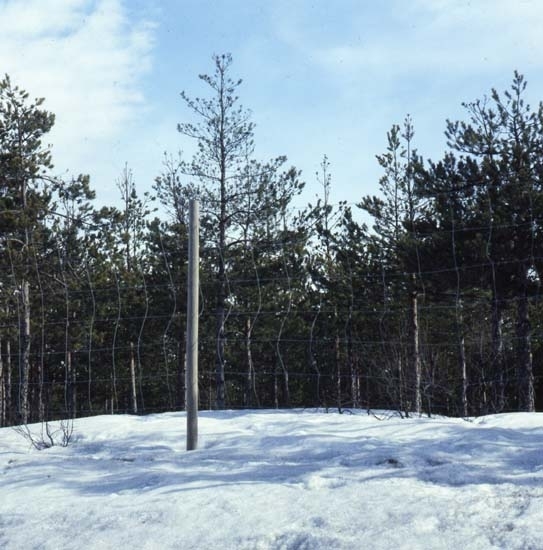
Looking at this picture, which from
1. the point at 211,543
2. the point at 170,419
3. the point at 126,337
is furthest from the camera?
the point at 126,337

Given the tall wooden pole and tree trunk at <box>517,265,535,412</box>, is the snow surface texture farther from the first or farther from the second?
tree trunk at <box>517,265,535,412</box>

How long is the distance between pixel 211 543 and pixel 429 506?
3.66ft

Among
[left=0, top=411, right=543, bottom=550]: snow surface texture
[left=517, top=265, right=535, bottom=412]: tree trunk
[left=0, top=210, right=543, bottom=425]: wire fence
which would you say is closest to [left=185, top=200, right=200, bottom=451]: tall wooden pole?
[left=0, top=411, right=543, bottom=550]: snow surface texture

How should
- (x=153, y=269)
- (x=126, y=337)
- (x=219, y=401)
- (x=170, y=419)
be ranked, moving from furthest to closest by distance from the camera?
(x=126, y=337) < (x=153, y=269) < (x=219, y=401) < (x=170, y=419)

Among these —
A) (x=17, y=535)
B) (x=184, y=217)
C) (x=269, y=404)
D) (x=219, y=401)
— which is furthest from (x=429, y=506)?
(x=269, y=404)

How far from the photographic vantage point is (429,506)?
3590 mm

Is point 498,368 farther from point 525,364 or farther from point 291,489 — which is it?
point 291,489

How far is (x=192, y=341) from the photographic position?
563 cm

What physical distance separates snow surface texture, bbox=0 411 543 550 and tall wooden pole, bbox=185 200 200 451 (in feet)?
0.76

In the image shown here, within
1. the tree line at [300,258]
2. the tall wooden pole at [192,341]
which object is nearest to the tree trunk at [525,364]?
the tree line at [300,258]

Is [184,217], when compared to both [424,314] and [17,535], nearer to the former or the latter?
[424,314]

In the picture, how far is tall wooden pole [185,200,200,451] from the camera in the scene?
5.56 meters

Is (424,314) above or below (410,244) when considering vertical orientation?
below

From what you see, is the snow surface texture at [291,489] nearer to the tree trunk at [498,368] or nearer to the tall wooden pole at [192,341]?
the tall wooden pole at [192,341]
